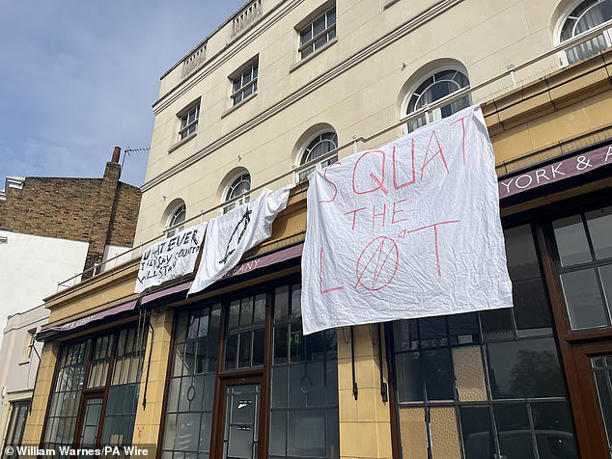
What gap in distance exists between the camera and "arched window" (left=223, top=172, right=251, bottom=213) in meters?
10.6

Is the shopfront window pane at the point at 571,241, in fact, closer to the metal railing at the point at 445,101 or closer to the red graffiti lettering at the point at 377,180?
the metal railing at the point at 445,101

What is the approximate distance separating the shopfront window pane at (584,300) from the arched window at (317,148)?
4867 millimetres

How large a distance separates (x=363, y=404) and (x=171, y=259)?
546 centimetres

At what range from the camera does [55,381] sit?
13562mm

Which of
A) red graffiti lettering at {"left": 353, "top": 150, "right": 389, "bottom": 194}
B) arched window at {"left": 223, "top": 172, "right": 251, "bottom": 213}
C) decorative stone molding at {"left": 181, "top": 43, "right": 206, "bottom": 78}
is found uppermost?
decorative stone molding at {"left": 181, "top": 43, "right": 206, "bottom": 78}

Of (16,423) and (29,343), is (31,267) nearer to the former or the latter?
(29,343)

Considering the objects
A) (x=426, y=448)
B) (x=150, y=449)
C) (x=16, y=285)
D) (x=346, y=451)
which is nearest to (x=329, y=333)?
(x=346, y=451)

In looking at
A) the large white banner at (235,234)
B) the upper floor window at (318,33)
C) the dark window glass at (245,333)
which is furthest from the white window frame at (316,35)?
the dark window glass at (245,333)

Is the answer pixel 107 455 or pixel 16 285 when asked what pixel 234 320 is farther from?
pixel 16 285

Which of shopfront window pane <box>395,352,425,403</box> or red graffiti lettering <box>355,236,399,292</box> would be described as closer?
red graffiti lettering <box>355,236,399,292</box>

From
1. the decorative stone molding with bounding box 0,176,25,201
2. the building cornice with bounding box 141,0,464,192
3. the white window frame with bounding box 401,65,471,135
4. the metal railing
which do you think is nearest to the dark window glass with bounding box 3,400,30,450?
the metal railing

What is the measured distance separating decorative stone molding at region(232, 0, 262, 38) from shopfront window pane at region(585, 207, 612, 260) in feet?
33.1

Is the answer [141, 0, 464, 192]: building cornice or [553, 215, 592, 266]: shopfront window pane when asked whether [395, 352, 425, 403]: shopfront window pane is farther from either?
[141, 0, 464, 192]: building cornice

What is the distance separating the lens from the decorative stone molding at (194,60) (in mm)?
13945
